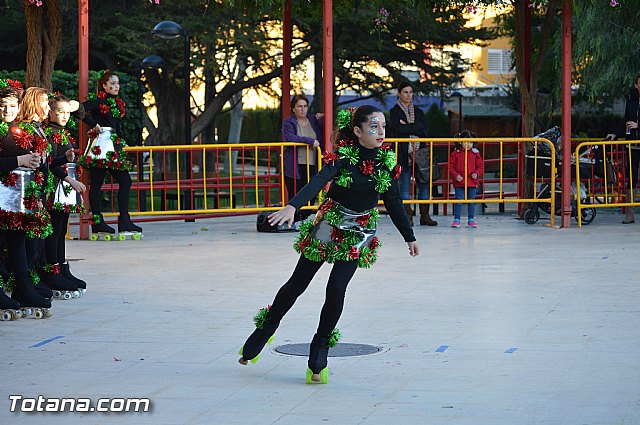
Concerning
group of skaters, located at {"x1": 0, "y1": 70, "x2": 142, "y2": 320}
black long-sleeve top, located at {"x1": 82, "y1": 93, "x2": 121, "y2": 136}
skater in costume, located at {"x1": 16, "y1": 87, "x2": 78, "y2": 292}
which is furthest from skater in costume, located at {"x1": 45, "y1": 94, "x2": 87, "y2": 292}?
black long-sleeve top, located at {"x1": 82, "y1": 93, "x2": 121, "y2": 136}

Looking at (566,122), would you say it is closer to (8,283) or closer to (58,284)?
(58,284)

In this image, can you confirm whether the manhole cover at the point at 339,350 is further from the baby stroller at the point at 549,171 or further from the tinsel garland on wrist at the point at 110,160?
the baby stroller at the point at 549,171

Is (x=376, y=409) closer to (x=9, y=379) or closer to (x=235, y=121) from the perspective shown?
(x=9, y=379)

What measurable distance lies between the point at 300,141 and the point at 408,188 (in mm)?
1591

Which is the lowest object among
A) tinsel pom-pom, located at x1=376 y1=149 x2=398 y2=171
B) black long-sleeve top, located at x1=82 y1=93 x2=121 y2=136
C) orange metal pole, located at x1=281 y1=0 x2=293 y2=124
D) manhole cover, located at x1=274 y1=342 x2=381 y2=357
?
manhole cover, located at x1=274 y1=342 x2=381 y2=357

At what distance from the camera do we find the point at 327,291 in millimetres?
7594

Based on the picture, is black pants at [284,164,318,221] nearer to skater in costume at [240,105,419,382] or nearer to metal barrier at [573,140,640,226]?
metal barrier at [573,140,640,226]

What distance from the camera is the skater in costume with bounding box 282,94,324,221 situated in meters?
17.1

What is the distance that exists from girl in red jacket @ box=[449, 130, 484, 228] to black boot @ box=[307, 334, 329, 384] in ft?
33.8

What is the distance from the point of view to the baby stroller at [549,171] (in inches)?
704

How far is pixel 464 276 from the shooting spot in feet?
40.9

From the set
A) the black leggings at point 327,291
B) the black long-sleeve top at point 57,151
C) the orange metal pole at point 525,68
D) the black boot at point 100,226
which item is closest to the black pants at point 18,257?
the black long-sleeve top at point 57,151

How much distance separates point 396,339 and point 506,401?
82.0 inches

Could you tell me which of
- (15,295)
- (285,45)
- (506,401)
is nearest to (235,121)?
(285,45)
